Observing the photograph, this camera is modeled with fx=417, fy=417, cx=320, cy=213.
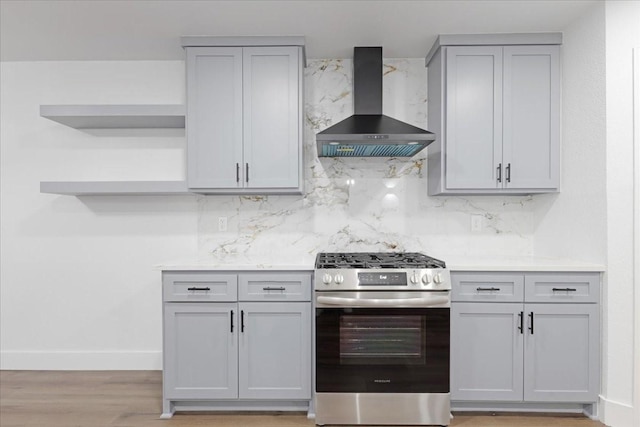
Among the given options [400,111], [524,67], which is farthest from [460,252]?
[524,67]

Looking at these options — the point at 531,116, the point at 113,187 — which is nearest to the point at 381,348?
the point at 531,116

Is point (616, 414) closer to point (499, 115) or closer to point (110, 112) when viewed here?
point (499, 115)

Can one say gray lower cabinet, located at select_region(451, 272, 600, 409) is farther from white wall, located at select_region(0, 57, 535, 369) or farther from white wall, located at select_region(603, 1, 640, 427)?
white wall, located at select_region(0, 57, 535, 369)

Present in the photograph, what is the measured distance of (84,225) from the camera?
11.0 ft

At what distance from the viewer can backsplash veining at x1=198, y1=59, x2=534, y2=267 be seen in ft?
10.7

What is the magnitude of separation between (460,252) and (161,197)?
2.40m

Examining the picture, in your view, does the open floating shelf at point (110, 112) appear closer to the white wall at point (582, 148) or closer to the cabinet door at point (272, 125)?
the cabinet door at point (272, 125)

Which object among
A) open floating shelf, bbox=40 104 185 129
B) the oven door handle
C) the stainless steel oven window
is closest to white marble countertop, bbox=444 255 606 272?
the oven door handle

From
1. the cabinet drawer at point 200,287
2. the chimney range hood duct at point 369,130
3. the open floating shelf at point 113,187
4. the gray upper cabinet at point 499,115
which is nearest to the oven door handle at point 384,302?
the cabinet drawer at point 200,287

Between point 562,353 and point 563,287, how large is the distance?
0.39 meters

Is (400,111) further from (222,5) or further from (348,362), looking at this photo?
(348,362)

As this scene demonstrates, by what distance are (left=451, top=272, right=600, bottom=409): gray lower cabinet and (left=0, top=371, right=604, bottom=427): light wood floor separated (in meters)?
0.12

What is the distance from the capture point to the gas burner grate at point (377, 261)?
2.47 metres

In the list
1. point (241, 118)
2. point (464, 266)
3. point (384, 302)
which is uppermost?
point (241, 118)
